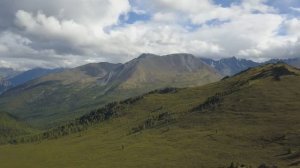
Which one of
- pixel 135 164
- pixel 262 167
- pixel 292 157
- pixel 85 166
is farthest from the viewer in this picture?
pixel 85 166

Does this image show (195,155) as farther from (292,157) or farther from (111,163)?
(292,157)

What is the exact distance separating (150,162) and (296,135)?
216 ft

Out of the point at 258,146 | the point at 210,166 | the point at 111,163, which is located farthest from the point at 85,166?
the point at 258,146

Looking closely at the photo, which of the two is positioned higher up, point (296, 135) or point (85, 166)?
point (296, 135)

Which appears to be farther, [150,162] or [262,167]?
[150,162]

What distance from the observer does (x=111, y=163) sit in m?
200

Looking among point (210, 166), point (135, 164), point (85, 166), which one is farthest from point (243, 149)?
point (85, 166)

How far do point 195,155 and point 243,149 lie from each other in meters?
21.2

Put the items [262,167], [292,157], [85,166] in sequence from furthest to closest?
[85,166] → [292,157] → [262,167]

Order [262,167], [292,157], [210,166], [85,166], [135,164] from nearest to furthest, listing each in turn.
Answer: [262,167] < [292,157] < [210,166] < [135,164] < [85,166]

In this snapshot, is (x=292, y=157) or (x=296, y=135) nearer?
(x=292, y=157)

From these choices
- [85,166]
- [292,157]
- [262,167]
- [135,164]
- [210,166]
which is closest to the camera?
[262,167]

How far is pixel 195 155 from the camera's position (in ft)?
637

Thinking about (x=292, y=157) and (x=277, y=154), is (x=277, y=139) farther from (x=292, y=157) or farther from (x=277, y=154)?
(x=292, y=157)
